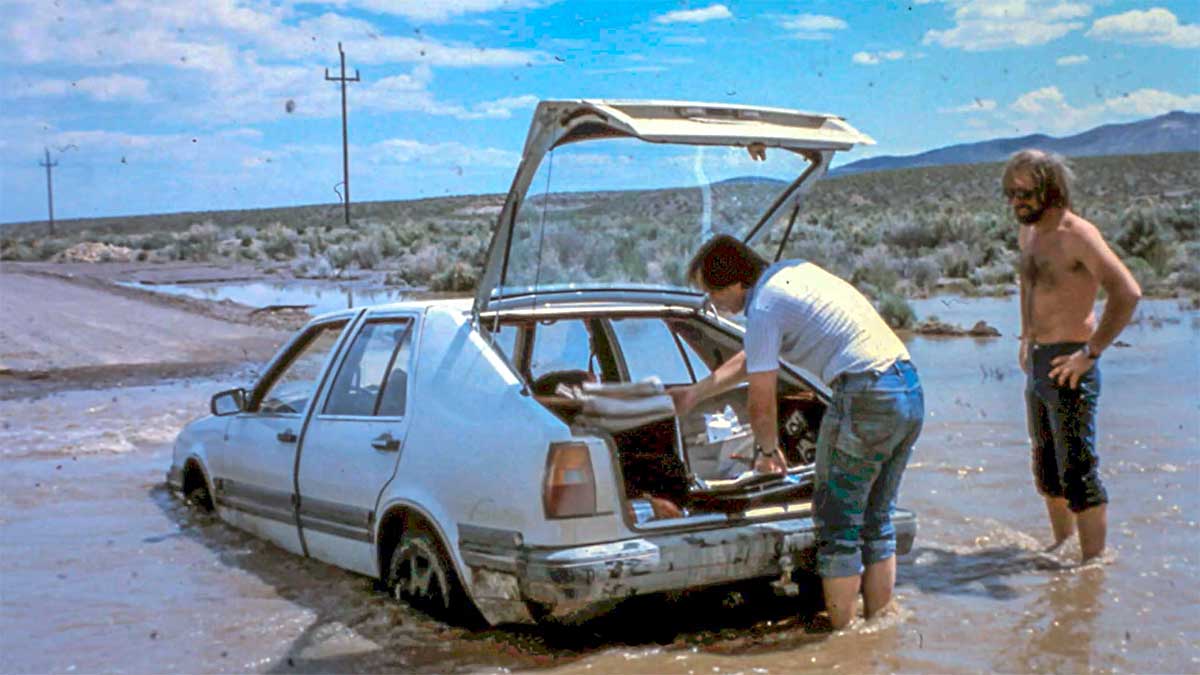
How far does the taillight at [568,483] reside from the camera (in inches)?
200

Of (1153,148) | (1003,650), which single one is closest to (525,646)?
(1003,650)

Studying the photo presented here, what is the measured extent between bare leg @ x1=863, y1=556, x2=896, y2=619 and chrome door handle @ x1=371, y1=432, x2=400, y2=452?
1.97m

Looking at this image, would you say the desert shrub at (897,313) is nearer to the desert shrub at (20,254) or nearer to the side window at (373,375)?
the side window at (373,375)

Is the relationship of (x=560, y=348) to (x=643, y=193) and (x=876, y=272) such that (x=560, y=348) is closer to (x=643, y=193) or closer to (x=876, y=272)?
(x=643, y=193)

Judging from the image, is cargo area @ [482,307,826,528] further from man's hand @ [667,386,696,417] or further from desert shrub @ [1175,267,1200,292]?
desert shrub @ [1175,267,1200,292]

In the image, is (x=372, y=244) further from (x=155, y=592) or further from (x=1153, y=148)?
(x=1153, y=148)

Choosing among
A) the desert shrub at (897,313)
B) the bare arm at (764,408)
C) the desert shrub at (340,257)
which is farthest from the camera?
the desert shrub at (340,257)

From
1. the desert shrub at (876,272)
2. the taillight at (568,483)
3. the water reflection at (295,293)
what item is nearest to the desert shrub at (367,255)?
the water reflection at (295,293)

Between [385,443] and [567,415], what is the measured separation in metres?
0.76

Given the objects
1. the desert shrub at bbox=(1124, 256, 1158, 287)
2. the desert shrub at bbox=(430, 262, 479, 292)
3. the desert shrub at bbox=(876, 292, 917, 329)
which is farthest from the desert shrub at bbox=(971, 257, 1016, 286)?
the desert shrub at bbox=(430, 262, 479, 292)

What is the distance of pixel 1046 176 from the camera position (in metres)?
6.43

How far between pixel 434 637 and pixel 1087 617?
2.72 meters

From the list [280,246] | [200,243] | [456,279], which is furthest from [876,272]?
[200,243]

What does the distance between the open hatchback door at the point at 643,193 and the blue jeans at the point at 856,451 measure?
1046 millimetres
